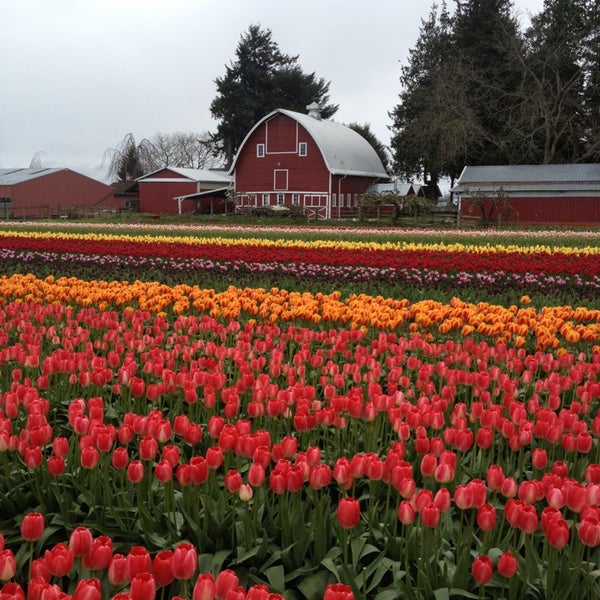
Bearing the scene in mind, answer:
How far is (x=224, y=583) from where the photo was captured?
1.85 metres

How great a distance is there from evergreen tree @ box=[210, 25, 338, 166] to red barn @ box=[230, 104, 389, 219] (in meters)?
14.9

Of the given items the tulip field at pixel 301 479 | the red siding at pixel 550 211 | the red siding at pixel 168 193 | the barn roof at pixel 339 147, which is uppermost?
the barn roof at pixel 339 147

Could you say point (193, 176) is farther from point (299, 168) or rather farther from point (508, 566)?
point (508, 566)

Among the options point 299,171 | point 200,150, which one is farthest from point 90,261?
point 200,150

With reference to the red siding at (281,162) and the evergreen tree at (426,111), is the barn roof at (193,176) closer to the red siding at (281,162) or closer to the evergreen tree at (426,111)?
the red siding at (281,162)

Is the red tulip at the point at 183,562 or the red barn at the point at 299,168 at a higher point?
the red barn at the point at 299,168

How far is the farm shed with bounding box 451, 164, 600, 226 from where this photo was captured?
38.8m

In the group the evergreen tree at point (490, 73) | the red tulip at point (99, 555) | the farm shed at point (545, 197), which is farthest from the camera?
the evergreen tree at point (490, 73)

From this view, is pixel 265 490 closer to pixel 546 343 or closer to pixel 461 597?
pixel 461 597

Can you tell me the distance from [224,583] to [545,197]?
133 feet

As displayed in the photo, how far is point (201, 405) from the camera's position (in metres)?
4.52

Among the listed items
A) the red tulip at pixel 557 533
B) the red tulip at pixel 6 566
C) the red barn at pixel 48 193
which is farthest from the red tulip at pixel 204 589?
the red barn at pixel 48 193

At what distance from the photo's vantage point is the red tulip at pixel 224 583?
6.04ft

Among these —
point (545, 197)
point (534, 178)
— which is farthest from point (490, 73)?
point (545, 197)
